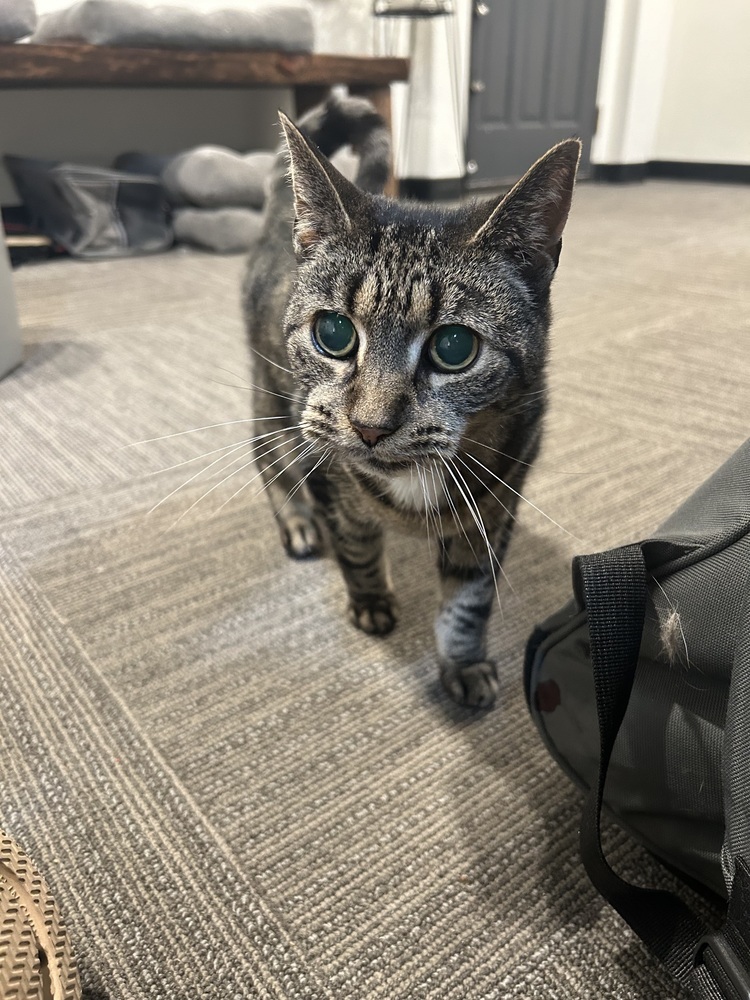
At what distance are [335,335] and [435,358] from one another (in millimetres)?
102

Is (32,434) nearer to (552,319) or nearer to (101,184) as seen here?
(552,319)

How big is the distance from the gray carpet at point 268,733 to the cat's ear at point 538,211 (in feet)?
1.56

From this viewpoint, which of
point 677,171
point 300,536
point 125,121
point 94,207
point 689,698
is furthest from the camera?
point 677,171

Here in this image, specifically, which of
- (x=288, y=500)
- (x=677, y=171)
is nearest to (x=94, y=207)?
(x=288, y=500)

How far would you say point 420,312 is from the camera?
2.16 feet

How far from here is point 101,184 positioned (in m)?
2.64

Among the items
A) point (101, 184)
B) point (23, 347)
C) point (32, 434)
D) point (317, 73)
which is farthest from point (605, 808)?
point (317, 73)

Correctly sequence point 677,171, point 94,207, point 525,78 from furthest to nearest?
point 677,171, point 525,78, point 94,207

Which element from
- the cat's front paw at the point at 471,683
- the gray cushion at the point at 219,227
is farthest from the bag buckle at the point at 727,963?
the gray cushion at the point at 219,227

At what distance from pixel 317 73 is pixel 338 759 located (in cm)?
273

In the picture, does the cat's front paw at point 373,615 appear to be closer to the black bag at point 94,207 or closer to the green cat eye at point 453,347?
the green cat eye at point 453,347

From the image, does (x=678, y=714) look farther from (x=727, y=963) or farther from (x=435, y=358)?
(x=435, y=358)

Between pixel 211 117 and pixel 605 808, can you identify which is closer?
pixel 605 808

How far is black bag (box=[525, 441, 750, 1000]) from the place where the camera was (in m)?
0.49
